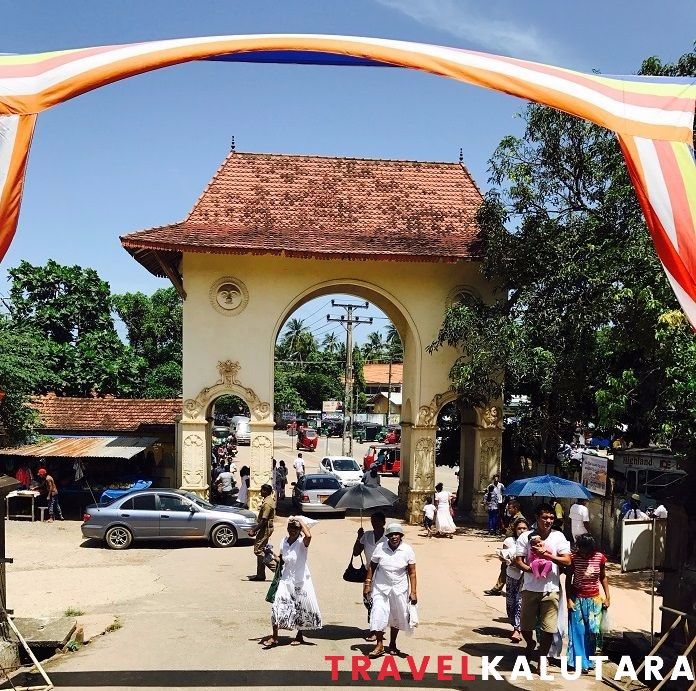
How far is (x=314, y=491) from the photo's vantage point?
22.1 m

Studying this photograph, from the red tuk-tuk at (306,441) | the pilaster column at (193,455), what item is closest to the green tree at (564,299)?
the pilaster column at (193,455)

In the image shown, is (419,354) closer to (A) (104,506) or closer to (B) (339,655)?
(A) (104,506)

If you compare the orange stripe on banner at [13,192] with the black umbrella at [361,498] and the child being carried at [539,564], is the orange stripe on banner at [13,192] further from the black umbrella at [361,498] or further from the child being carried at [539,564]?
the black umbrella at [361,498]

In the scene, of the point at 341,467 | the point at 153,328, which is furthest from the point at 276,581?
the point at 153,328

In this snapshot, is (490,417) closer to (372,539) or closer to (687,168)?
(372,539)

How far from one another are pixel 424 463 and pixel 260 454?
4.54 meters

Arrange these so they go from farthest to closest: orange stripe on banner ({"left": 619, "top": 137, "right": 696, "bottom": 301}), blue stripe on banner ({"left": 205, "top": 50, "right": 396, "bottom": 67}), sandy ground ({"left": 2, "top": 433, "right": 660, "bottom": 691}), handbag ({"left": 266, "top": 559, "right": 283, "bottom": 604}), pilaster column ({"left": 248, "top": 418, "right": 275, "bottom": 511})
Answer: pilaster column ({"left": 248, "top": 418, "right": 275, "bottom": 511}) → handbag ({"left": 266, "top": 559, "right": 283, "bottom": 604}) → sandy ground ({"left": 2, "top": 433, "right": 660, "bottom": 691}) → blue stripe on banner ({"left": 205, "top": 50, "right": 396, "bottom": 67}) → orange stripe on banner ({"left": 619, "top": 137, "right": 696, "bottom": 301})

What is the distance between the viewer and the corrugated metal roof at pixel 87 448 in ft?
69.5

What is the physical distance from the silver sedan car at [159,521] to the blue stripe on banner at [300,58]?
11922mm

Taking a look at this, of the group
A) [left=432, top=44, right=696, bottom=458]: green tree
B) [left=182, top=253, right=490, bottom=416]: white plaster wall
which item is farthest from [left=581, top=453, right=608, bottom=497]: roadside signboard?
[left=182, top=253, right=490, bottom=416]: white plaster wall

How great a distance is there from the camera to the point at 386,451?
3850 cm

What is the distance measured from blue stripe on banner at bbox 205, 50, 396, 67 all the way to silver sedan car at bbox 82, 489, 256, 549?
11922 mm

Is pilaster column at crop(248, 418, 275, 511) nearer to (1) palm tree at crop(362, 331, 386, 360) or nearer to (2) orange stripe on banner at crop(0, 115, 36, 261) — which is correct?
(2) orange stripe on banner at crop(0, 115, 36, 261)

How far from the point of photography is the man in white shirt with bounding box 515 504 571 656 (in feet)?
27.3
